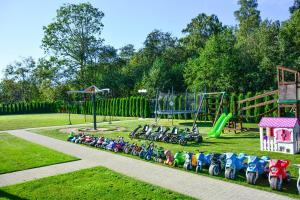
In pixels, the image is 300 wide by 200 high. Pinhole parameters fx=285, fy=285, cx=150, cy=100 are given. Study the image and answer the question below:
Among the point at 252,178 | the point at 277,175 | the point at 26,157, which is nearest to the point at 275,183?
the point at 277,175

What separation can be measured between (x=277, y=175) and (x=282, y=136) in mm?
3969

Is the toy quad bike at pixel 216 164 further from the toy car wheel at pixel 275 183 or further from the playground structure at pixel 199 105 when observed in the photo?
the playground structure at pixel 199 105

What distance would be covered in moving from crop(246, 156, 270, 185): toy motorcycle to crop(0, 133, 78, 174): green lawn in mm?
5918

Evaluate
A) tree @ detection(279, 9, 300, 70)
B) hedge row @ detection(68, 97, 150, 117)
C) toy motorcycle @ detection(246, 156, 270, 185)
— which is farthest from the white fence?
tree @ detection(279, 9, 300, 70)

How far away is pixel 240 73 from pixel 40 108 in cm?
3848

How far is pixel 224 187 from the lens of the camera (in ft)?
20.8

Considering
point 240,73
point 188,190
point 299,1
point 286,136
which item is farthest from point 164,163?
point 299,1

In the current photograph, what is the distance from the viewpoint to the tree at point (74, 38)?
40531 millimetres

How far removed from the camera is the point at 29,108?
176ft

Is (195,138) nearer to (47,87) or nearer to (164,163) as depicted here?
(164,163)

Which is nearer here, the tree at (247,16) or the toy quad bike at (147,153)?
the toy quad bike at (147,153)

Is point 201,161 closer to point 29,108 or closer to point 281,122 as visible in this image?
point 281,122

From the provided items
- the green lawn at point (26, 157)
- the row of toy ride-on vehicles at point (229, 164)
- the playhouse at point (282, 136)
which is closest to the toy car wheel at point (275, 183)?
the row of toy ride-on vehicles at point (229, 164)

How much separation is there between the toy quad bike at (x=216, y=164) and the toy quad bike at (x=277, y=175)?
1.38 metres
